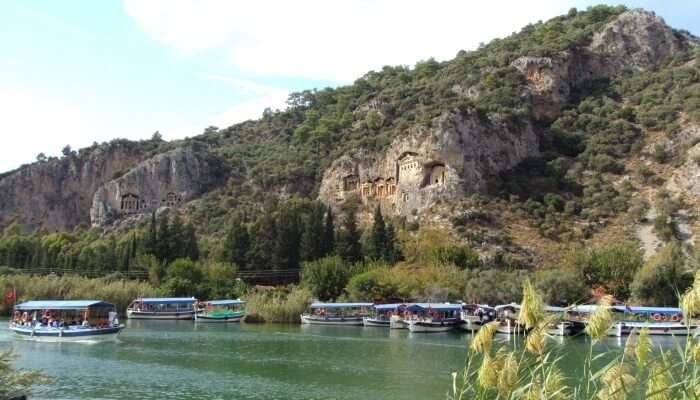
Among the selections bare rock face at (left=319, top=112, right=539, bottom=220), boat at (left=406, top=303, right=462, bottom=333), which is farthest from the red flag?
bare rock face at (left=319, top=112, right=539, bottom=220)

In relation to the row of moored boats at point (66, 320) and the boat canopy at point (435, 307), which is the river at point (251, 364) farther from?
the boat canopy at point (435, 307)

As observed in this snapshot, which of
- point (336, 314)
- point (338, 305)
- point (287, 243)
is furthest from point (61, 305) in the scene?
point (287, 243)

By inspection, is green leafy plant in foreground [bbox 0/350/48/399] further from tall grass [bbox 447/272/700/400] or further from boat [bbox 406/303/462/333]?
boat [bbox 406/303/462/333]

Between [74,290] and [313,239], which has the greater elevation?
[313,239]

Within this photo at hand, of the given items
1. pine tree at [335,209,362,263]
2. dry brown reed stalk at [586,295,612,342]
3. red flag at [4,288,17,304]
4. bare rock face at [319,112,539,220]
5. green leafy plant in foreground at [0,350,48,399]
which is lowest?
green leafy plant in foreground at [0,350,48,399]

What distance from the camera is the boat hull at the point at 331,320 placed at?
68.9m

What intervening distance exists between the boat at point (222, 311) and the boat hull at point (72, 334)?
69.2 feet

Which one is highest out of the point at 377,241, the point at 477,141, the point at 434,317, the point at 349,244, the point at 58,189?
the point at 477,141

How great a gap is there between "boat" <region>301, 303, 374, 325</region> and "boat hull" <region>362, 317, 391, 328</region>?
2.43ft

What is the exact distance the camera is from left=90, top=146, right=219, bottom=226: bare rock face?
403 feet

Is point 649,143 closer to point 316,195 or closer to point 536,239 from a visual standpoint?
point 536,239

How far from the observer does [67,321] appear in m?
55.6

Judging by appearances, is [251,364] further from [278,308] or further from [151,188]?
[151,188]

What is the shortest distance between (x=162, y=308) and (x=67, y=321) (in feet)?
69.7
